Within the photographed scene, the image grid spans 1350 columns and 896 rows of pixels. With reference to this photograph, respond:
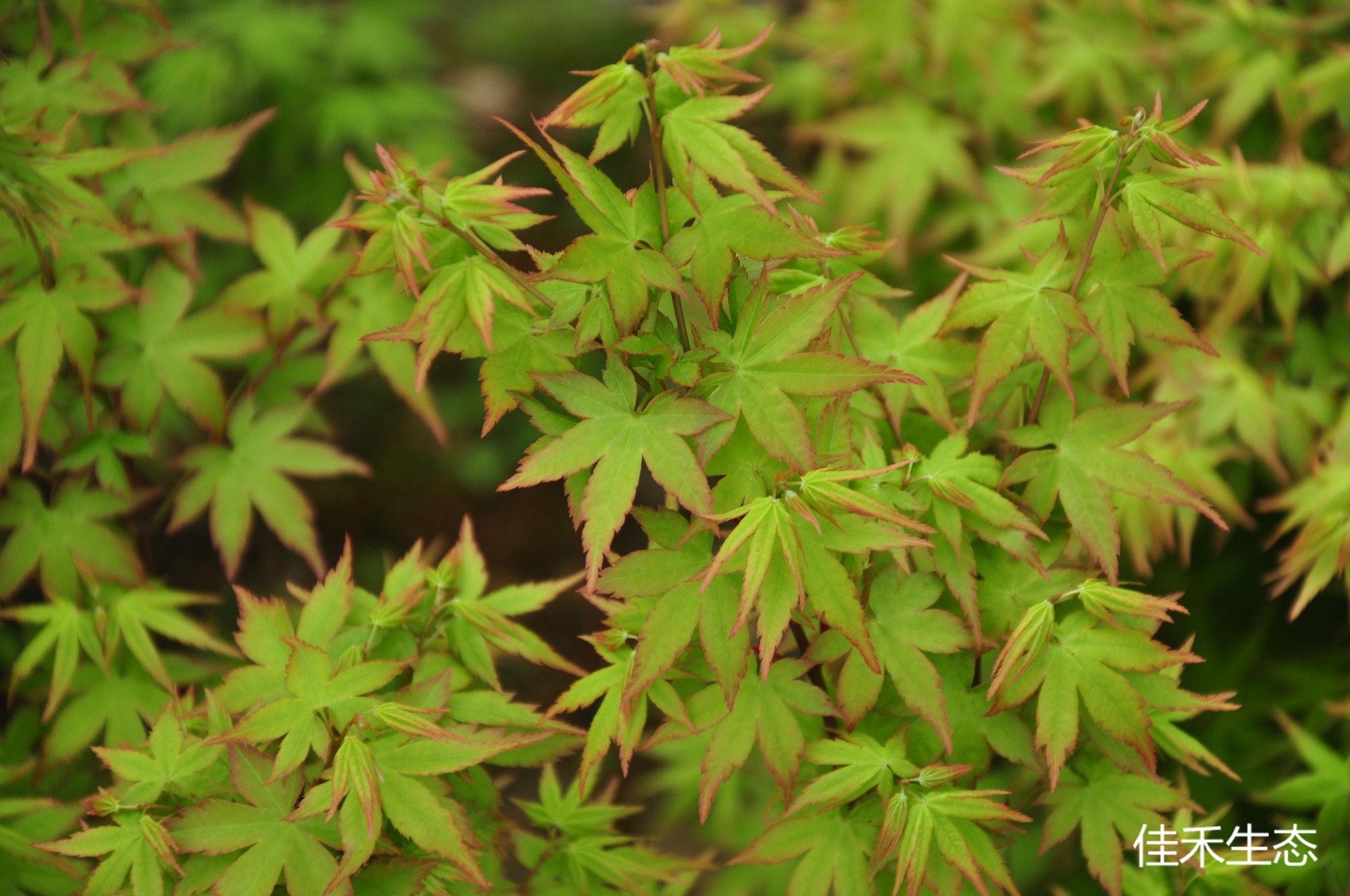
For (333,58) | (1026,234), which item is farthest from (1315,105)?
(333,58)

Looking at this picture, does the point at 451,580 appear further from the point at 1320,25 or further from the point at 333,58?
the point at 333,58

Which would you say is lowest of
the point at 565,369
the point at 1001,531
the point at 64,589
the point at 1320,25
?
the point at 64,589

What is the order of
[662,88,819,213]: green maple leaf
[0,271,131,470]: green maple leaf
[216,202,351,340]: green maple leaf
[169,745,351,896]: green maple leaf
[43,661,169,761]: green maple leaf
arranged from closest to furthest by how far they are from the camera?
[662,88,819,213]: green maple leaf, [169,745,351,896]: green maple leaf, [0,271,131,470]: green maple leaf, [43,661,169,761]: green maple leaf, [216,202,351,340]: green maple leaf

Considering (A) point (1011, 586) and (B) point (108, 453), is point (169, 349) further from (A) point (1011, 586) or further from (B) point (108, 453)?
(A) point (1011, 586)

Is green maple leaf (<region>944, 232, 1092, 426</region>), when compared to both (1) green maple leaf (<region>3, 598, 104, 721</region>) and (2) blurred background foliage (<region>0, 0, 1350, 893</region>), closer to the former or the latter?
(2) blurred background foliage (<region>0, 0, 1350, 893</region>)

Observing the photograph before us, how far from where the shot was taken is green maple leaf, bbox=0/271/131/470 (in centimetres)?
160

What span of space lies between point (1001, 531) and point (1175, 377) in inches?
37.1

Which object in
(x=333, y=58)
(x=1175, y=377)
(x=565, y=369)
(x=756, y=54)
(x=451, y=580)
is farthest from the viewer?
(x=333, y=58)

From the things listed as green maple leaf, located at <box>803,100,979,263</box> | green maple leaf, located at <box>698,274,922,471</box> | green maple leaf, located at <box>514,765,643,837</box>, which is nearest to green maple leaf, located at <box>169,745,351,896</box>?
green maple leaf, located at <box>514,765,643,837</box>

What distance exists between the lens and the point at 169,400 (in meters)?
2.31

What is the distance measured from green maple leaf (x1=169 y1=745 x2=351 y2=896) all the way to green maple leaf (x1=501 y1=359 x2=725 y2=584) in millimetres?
520

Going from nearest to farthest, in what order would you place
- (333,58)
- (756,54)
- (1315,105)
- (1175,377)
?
(1175,377)
(1315,105)
(756,54)
(333,58)

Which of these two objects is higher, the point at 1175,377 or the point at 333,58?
the point at 333,58

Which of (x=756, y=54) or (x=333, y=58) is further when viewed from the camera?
(x=333, y=58)
